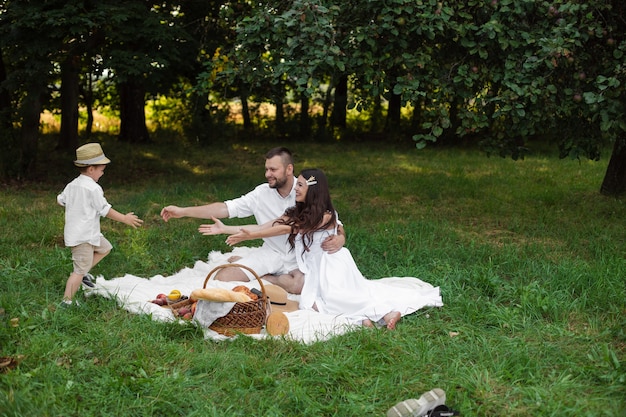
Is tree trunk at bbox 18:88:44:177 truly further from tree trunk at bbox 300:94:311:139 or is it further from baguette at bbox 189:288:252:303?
tree trunk at bbox 300:94:311:139

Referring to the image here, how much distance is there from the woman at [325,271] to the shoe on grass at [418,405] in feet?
5.05

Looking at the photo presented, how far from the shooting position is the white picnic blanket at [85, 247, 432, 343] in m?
5.14

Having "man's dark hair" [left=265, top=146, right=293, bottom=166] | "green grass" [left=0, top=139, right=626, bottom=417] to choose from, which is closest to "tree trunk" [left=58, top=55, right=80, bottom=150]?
"green grass" [left=0, top=139, right=626, bottom=417]

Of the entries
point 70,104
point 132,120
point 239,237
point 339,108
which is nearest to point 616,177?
point 239,237

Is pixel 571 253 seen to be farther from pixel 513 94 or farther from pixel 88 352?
pixel 88 352

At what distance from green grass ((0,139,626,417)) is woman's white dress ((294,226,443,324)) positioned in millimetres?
184

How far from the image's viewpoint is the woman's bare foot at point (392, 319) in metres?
5.30

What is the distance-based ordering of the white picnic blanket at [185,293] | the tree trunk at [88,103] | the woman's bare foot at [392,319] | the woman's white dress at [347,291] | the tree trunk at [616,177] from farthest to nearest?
1. the tree trunk at [88,103]
2. the tree trunk at [616,177]
3. the woman's white dress at [347,291]
4. the woman's bare foot at [392,319]
5. the white picnic blanket at [185,293]

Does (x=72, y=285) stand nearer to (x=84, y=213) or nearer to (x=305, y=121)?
(x=84, y=213)

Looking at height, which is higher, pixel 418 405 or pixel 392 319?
pixel 418 405

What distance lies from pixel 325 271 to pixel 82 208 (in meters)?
2.04

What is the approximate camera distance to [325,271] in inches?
229

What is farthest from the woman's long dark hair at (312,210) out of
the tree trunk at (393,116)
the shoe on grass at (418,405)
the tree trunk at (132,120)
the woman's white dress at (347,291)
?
the tree trunk at (393,116)

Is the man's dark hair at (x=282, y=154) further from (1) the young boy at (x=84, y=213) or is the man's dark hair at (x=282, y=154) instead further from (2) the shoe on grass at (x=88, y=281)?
(2) the shoe on grass at (x=88, y=281)
